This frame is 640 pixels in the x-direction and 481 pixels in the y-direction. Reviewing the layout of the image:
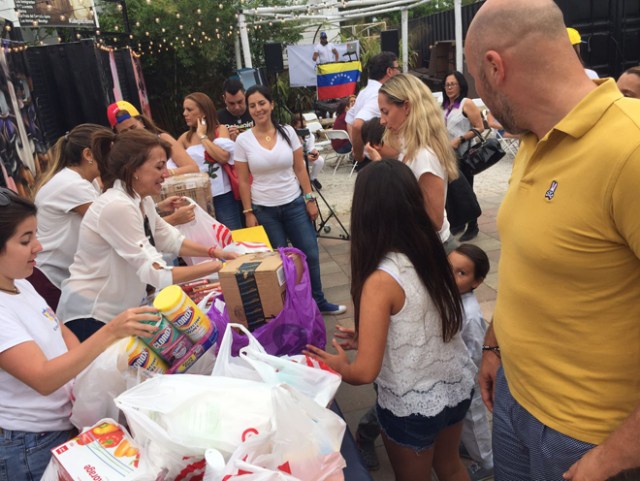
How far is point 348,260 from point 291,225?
21.5 inches

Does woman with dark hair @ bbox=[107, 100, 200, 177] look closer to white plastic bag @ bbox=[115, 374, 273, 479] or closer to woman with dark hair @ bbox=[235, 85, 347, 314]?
woman with dark hair @ bbox=[235, 85, 347, 314]

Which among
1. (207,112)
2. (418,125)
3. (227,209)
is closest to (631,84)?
(418,125)

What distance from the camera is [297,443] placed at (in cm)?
138

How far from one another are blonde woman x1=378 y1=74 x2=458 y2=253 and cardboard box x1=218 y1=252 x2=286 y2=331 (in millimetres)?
1005

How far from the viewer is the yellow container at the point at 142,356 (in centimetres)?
165

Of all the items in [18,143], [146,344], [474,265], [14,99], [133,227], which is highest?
[14,99]

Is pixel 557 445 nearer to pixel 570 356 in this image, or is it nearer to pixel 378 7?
pixel 570 356

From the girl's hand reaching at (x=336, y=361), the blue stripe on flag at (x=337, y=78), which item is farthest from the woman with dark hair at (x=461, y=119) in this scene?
the blue stripe on flag at (x=337, y=78)

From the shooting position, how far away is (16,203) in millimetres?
1657

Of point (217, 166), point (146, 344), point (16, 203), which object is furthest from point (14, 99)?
point (146, 344)

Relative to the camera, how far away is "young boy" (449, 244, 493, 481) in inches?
90.1

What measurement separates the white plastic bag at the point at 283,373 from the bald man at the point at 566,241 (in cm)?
59

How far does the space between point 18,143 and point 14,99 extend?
325mm

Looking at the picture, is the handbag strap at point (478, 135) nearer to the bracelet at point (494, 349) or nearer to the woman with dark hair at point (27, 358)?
the bracelet at point (494, 349)
